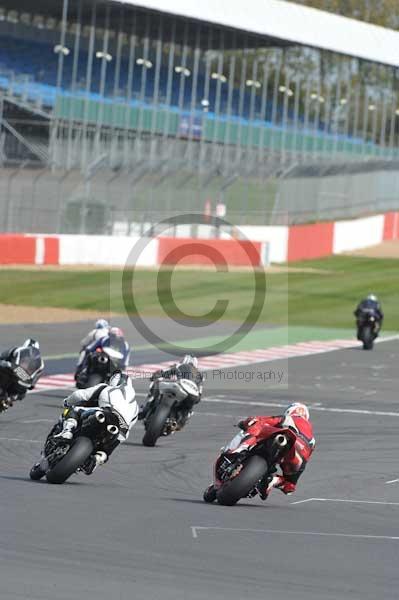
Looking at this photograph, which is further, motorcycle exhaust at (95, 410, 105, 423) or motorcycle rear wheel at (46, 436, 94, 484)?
motorcycle exhaust at (95, 410, 105, 423)

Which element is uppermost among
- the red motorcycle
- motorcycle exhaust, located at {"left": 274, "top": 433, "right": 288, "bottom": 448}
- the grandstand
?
the grandstand

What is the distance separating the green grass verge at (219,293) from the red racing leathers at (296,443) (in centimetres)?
2375

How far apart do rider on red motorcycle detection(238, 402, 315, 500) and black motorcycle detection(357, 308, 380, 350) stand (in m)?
18.0

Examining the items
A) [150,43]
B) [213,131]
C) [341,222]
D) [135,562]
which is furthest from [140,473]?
[150,43]

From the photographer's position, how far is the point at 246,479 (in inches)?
426

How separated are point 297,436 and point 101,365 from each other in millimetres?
7559

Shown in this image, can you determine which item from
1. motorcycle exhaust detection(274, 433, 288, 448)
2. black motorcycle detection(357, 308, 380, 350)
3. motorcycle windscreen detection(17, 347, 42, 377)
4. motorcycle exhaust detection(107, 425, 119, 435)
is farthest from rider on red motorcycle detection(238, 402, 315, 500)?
black motorcycle detection(357, 308, 380, 350)

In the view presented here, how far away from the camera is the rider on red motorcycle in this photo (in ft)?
36.3

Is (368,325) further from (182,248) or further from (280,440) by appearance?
(182,248)

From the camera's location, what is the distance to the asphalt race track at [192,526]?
7.58m

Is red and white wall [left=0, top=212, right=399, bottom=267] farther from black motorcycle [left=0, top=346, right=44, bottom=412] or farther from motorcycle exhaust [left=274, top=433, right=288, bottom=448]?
motorcycle exhaust [left=274, top=433, right=288, bottom=448]

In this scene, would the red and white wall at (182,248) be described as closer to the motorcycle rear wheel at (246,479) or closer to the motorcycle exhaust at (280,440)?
the motorcycle rear wheel at (246,479)

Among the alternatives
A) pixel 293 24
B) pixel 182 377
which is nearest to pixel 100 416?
pixel 182 377

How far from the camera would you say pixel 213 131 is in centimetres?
6350
